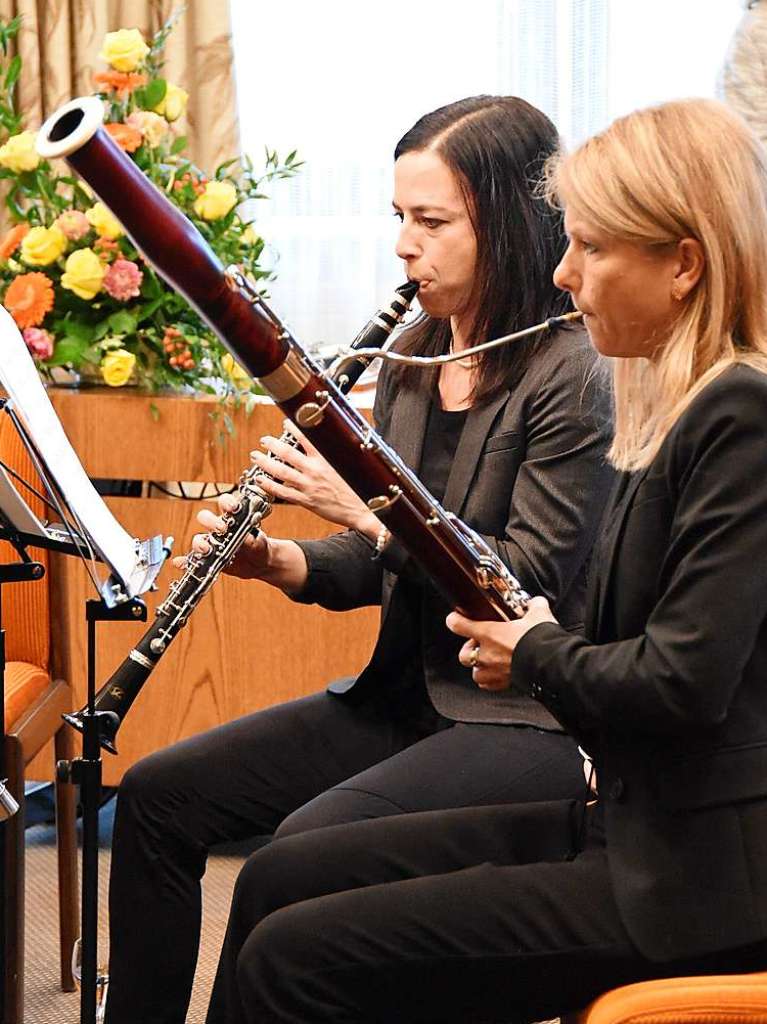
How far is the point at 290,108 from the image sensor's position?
10.1 ft

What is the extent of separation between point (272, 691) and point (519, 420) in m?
0.91

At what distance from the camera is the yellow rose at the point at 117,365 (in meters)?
2.19

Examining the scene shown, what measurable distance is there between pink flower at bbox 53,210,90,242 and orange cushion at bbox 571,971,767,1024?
1506mm

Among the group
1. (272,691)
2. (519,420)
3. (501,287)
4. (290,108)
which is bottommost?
(272,691)

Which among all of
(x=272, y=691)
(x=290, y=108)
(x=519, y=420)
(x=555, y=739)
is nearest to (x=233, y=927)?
(x=555, y=739)

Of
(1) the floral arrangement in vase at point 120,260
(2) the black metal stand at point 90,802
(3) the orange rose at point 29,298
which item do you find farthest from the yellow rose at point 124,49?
(2) the black metal stand at point 90,802

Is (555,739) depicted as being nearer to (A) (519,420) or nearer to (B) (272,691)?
(A) (519,420)

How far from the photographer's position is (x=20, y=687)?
1.86 m

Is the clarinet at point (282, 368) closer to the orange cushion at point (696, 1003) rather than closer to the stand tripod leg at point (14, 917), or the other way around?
the orange cushion at point (696, 1003)

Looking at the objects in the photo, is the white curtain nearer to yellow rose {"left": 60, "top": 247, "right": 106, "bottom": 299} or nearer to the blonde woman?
yellow rose {"left": 60, "top": 247, "right": 106, "bottom": 299}

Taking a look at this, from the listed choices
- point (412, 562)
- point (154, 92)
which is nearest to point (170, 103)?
point (154, 92)

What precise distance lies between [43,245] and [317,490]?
2.93 feet

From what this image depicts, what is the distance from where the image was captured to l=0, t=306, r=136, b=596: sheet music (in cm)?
131

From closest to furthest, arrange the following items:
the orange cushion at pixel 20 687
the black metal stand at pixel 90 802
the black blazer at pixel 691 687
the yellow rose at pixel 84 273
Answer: the black blazer at pixel 691 687, the black metal stand at pixel 90 802, the orange cushion at pixel 20 687, the yellow rose at pixel 84 273
